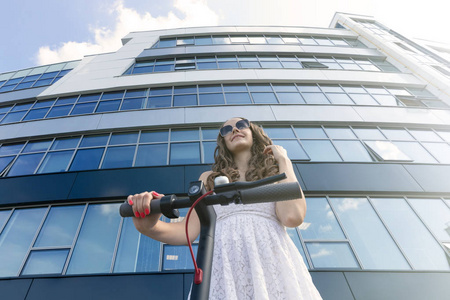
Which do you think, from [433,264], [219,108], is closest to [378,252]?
[433,264]

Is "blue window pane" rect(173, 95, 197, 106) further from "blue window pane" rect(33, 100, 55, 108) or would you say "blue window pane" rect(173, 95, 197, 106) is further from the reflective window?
the reflective window

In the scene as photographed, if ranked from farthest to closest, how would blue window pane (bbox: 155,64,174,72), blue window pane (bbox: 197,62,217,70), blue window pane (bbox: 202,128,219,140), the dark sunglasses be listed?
1. blue window pane (bbox: 155,64,174,72)
2. blue window pane (bbox: 197,62,217,70)
3. blue window pane (bbox: 202,128,219,140)
4. the dark sunglasses

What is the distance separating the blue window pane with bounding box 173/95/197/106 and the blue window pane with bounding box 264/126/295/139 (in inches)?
156

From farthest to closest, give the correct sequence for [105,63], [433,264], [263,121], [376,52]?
[376,52]
[105,63]
[263,121]
[433,264]

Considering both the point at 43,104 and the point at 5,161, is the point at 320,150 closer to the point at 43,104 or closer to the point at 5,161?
the point at 5,161

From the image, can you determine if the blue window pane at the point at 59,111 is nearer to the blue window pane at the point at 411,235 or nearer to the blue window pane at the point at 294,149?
the blue window pane at the point at 294,149

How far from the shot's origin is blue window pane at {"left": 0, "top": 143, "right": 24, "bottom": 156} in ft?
30.7

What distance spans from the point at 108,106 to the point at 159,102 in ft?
8.28

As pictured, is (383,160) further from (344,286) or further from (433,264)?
(344,286)

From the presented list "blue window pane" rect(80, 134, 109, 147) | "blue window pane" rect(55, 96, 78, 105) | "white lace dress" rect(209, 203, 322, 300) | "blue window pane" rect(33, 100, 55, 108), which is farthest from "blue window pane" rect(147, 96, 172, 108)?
"white lace dress" rect(209, 203, 322, 300)

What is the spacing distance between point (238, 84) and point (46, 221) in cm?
994

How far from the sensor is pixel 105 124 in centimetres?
955

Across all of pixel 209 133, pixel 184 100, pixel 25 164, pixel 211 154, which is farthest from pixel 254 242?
pixel 25 164

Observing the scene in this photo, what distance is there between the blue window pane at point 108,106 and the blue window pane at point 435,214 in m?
12.7
